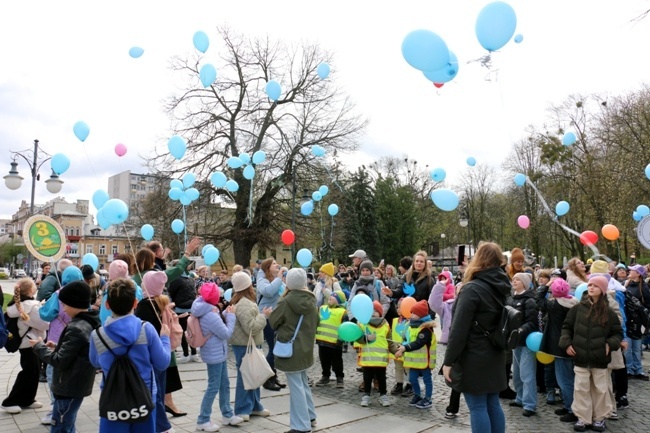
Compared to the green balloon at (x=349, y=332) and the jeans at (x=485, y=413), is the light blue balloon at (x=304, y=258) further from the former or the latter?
the jeans at (x=485, y=413)

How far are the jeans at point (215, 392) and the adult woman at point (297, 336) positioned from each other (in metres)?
0.71

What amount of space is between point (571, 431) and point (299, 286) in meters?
3.33

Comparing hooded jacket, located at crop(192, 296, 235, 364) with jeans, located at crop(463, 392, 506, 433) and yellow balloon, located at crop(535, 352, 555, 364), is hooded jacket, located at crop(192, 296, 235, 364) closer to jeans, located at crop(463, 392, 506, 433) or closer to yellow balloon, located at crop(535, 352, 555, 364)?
jeans, located at crop(463, 392, 506, 433)

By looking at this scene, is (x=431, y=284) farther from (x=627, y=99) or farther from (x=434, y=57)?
(x=627, y=99)

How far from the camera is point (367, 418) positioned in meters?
6.10

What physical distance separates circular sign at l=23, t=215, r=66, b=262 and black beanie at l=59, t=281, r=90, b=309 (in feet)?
10.6

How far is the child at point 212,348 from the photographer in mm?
5492

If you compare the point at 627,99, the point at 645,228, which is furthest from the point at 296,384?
the point at 627,99

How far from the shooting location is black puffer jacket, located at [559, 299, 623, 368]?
560 cm

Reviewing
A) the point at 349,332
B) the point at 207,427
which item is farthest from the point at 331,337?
the point at 207,427

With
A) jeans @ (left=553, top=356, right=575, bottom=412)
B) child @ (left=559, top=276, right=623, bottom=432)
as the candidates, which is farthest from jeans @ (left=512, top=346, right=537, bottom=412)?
child @ (left=559, top=276, right=623, bottom=432)

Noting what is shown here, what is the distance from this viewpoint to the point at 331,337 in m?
7.66

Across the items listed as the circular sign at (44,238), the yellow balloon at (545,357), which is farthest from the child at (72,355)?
the yellow balloon at (545,357)

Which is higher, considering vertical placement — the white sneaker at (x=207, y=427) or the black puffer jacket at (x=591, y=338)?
the black puffer jacket at (x=591, y=338)
